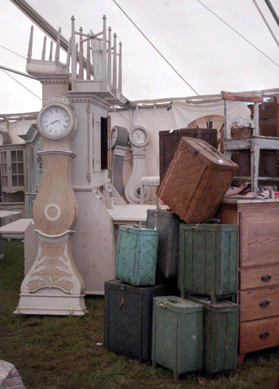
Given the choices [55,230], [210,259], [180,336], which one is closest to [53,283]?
[55,230]

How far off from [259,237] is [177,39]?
4.51 meters

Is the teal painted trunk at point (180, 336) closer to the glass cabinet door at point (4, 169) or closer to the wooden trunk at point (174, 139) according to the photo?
the wooden trunk at point (174, 139)

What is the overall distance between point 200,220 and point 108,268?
1.79 metres

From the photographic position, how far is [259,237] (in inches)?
121

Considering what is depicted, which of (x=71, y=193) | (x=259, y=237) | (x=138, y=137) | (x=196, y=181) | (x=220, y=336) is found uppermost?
(x=138, y=137)

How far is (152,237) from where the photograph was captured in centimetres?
317

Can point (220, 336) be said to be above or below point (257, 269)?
below

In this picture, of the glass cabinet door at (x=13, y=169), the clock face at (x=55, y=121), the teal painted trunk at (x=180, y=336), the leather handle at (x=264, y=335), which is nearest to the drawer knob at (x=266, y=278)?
the leather handle at (x=264, y=335)

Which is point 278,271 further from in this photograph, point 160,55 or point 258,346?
point 160,55

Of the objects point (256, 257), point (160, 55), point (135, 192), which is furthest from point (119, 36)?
point (256, 257)

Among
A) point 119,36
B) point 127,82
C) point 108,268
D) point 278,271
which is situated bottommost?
point 108,268

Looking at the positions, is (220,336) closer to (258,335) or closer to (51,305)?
(258,335)

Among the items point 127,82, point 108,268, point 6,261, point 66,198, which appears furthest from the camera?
point 127,82

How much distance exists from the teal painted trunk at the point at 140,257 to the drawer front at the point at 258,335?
77cm
